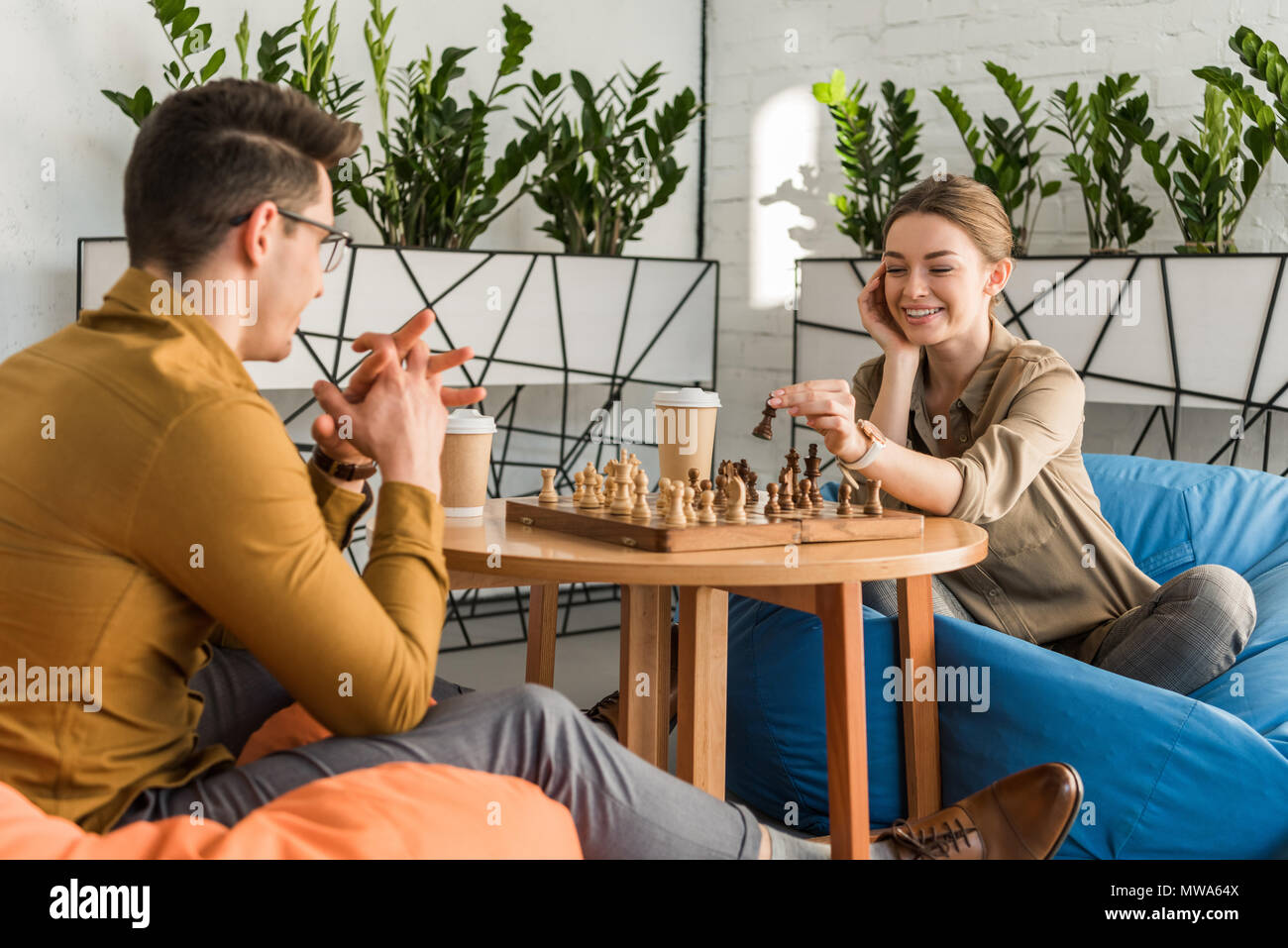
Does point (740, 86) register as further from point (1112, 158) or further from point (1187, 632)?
point (1187, 632)

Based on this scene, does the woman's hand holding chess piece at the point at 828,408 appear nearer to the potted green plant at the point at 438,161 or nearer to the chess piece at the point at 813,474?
the chess piece at the point at 813,474

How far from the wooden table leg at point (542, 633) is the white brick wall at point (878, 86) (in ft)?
5.87

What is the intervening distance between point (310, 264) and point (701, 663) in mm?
753

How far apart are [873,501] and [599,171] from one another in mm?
2107

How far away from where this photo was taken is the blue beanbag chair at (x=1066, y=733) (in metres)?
1.74

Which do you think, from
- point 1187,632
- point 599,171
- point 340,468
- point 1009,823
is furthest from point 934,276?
point 599,171

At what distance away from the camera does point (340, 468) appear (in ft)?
4.81

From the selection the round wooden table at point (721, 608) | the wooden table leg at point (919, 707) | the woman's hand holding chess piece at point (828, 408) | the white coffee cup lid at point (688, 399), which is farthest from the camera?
the wooden table leg at point (919, 707)

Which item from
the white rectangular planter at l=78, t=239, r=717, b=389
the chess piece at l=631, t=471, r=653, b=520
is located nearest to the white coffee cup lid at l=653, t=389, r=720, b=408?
the chess piece at l=631, t=471, r=653, b=520

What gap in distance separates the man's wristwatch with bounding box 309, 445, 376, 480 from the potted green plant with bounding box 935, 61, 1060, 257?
84.3 inches

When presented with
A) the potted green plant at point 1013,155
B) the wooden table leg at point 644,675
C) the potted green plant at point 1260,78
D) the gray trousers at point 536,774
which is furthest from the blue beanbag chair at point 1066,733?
the potted green plant at point 1013,155

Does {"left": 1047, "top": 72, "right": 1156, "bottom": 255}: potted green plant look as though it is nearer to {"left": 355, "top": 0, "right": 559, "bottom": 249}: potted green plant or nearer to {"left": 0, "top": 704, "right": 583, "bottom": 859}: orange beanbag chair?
{"left": 355, "top": 0, "right": 559, "bottom": 249}: potted green plant

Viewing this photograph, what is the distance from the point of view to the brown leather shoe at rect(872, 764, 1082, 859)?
150 cm
